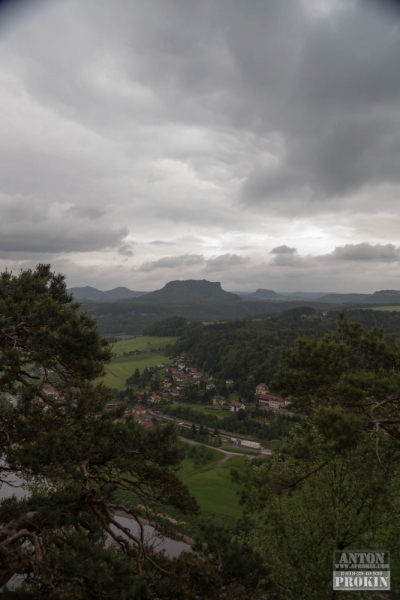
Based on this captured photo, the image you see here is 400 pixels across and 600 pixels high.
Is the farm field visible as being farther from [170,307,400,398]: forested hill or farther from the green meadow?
the green meadow

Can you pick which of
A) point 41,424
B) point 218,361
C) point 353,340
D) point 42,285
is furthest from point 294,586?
point 218,361

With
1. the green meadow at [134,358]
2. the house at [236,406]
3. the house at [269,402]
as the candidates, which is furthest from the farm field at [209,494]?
the green meadow at [134,358]

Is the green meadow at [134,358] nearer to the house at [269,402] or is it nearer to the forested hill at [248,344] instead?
the forested hill at [248,344]

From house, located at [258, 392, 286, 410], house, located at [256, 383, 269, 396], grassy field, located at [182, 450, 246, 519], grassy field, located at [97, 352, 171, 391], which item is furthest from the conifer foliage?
grassy field, located at [97, 352, 171, 391]

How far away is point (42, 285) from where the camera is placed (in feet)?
29.5

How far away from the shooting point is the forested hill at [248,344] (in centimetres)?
7406

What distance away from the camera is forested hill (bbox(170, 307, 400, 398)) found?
7406 centimetres

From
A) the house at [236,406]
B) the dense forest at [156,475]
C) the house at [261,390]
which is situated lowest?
the house at [236,406]

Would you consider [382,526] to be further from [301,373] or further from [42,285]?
[42,285]

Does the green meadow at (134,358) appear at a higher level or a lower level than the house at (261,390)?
higher

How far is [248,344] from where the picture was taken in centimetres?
8856

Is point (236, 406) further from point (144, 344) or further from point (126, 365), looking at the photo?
point (144, 344)

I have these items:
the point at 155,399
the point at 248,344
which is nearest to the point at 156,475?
the point at 155,399

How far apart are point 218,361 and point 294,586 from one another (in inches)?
3304
